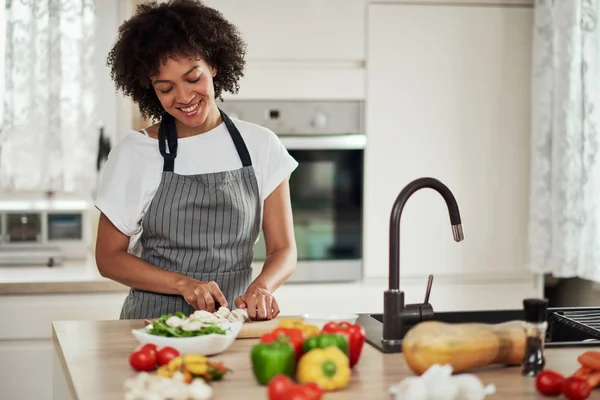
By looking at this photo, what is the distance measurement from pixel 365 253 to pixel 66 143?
1.24 meters

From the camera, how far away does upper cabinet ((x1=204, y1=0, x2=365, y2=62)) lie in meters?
3.23

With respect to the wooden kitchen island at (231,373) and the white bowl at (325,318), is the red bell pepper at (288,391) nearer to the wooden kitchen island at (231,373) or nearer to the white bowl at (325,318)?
the wooden kitchen island at (231,373)

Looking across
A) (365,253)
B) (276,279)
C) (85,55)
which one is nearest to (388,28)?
(365,253)

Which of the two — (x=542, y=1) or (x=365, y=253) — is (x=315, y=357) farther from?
(x=542, y=1)

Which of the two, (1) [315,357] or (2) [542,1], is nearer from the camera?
(1) [315,357]

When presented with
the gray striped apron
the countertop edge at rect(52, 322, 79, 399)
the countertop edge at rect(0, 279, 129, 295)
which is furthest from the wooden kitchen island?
the countertop edge at rect(0, 279, 129, 295)

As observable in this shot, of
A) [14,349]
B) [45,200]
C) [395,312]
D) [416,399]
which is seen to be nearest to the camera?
[416,399]

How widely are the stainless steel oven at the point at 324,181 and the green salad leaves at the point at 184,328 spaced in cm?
167

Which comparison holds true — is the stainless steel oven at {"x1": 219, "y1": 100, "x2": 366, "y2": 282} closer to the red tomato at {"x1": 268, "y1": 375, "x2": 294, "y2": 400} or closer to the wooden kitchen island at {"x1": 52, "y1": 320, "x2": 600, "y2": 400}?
the wooden kitchen island at {"x1": 52, "y1": 320, "x2": 600, "y2": 400}

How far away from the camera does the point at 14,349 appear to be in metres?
3.00

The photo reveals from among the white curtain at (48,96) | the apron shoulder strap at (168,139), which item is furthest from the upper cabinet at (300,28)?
the apron shoulder strap at (168,139)

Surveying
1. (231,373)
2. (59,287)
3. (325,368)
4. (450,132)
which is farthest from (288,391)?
(450,132)

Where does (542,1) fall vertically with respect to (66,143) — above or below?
above

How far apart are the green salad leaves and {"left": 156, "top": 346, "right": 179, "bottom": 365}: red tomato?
9cm
